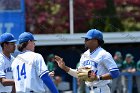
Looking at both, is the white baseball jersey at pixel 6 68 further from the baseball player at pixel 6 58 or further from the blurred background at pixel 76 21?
the blurred background at pixel 76 21

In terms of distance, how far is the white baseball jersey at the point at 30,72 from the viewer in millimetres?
7465

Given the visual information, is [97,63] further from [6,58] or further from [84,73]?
[6,58]

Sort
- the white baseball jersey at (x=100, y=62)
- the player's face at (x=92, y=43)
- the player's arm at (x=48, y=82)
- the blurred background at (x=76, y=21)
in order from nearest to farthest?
the player's arm at (x=48, y=82)
the white baseball jersey at (x=100, y=62)
the player's face at (x=92, y=43)
the blurred background at (x=76, y=21)

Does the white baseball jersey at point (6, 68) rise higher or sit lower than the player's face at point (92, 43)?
lower

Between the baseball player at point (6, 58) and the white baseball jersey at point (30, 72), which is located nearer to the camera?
the white baseball jersey at point (30, 72)

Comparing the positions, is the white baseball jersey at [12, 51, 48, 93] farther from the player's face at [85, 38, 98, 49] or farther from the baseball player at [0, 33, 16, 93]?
the player's face at [85, 38, 98, 49]

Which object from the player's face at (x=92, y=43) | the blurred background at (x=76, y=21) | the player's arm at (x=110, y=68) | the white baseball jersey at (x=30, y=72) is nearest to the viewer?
the white baseball jersey at (x=30, y=72)

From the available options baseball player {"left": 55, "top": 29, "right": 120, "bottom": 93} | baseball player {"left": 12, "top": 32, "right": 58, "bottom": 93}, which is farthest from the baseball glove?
baseball player {"left": 12, "top": 32, "right": 58, "bottom": 93}

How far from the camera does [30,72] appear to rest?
7.48m

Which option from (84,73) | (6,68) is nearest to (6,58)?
(6,68)

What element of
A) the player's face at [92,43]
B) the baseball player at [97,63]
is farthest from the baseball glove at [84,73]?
the player's face at [92,43]

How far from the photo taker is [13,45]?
28.2 ft

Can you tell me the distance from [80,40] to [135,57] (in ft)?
7.62

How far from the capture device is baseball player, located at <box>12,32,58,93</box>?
7414 mm
